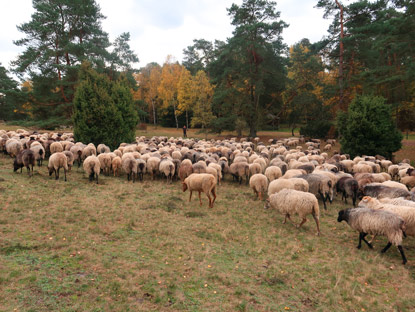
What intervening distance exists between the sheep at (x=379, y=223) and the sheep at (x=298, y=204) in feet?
3.03

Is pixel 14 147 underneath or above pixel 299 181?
above

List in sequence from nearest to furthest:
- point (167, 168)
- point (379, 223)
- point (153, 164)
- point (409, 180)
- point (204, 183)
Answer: point (379, 223)
point (204, 183)
point (409, 180)
point (167, 168)
point (153, 164)

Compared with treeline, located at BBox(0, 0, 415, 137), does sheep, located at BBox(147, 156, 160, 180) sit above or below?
below

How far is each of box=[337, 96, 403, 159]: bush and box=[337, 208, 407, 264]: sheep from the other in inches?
609

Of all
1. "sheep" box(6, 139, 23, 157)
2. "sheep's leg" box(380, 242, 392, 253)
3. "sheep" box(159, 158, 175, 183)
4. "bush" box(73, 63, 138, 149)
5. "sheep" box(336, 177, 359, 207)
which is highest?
"bush" box(73, 63, 138, 149)

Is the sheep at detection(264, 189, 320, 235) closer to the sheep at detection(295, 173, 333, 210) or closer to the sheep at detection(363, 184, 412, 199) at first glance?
the sheep at detection(295, 173, 333, 210)

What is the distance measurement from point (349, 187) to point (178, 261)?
29.4ft

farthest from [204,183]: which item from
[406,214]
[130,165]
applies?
[406,214]

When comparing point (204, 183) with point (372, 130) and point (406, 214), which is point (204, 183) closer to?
point (406, 214)

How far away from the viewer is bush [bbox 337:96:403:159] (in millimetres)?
19531

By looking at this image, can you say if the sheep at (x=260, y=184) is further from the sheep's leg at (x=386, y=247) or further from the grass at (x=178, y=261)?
the sheep's leg at (x=386, y=247)

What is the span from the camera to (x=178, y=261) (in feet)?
19.6

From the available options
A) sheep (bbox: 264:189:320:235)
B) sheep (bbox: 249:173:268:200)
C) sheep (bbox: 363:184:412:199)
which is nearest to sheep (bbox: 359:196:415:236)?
sheep (bbox: 264:189:320:235)

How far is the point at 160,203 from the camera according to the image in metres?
10.3
